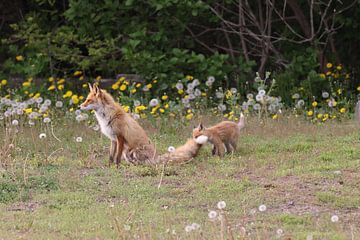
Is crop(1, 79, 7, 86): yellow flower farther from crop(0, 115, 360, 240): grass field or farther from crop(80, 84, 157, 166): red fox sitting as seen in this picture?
crop(80, 84, 157, 166): red fox sitting

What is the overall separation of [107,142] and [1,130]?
1626mm

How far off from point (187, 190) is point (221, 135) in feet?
6.46

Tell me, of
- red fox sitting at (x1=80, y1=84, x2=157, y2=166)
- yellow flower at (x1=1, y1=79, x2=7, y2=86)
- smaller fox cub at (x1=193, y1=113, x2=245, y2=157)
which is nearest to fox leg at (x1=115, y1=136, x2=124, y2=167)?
red fox sitting at (x1=80, y1=84, x2=157, y2=166)

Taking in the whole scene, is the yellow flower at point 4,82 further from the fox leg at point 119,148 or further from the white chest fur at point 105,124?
the fox leg at point 119,148

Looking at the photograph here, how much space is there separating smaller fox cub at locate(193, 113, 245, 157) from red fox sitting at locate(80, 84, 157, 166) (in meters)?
0.68

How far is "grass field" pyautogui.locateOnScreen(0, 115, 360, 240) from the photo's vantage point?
280 inches

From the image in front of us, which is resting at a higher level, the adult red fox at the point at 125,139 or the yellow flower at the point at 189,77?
the adult red fox at the point at 125,139

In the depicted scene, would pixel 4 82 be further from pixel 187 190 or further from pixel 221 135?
pixel 187 190

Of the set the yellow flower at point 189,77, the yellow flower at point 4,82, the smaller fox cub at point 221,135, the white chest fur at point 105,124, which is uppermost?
the white chest fur at point 105,124

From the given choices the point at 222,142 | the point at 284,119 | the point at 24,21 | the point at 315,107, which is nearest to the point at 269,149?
the point at 222,142

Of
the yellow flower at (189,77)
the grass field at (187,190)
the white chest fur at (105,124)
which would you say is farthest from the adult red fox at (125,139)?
the yellow flower at (189,77)

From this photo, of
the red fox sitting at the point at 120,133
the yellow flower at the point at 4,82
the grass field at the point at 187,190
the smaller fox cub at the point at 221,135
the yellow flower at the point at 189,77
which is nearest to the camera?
the grass field at the point at 187,190

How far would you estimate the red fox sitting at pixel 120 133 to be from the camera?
10.0 meters

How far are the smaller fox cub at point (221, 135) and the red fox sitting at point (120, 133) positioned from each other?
A: 0.68m
